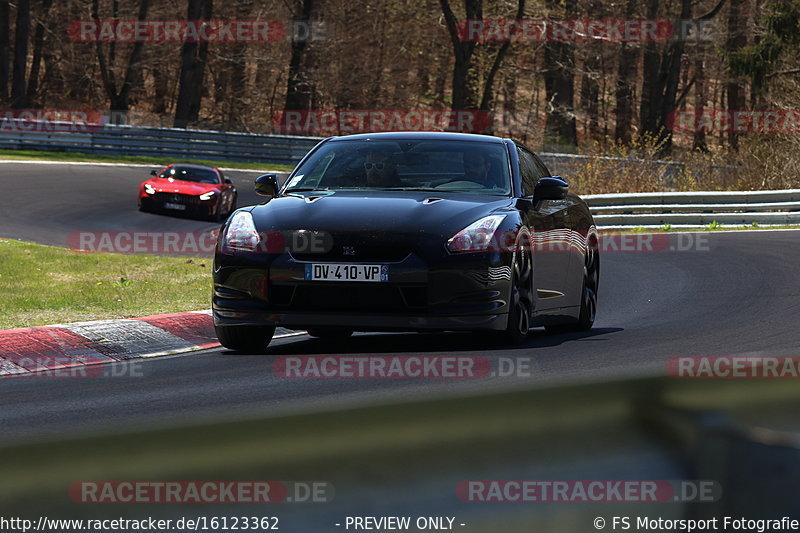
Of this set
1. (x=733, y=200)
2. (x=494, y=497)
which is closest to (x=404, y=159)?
(x=494, y=497)

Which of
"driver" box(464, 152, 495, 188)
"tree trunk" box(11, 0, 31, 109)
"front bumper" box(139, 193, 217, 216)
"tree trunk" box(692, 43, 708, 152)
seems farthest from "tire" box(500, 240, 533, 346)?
"tree trunk" box(11, 0, 31, 109)

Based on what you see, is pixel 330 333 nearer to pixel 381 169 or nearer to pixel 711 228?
pixel 381 169

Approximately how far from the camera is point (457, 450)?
2197 mm

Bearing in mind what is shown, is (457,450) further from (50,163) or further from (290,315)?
(50,163)

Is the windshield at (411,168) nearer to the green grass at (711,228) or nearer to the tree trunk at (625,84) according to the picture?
the green grass at (711,228)

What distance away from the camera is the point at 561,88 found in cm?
5691

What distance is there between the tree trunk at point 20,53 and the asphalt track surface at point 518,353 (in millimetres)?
44480

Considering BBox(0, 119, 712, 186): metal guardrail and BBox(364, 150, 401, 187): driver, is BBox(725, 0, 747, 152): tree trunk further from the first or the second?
BBox(364, 150, 401, 187): driver

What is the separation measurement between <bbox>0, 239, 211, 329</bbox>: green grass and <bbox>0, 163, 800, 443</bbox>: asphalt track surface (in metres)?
2.02

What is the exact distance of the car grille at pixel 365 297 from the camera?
7.81m

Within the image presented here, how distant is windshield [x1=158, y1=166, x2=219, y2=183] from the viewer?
2845cm

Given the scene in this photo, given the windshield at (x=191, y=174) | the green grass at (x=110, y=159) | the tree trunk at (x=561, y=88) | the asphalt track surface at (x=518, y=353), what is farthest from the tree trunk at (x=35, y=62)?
the asphalt track surface at (x=518, y=353)

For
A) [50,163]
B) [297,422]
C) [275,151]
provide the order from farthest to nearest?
[275,151] → [50,163] → [297,422]

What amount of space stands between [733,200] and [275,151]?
930 inches
